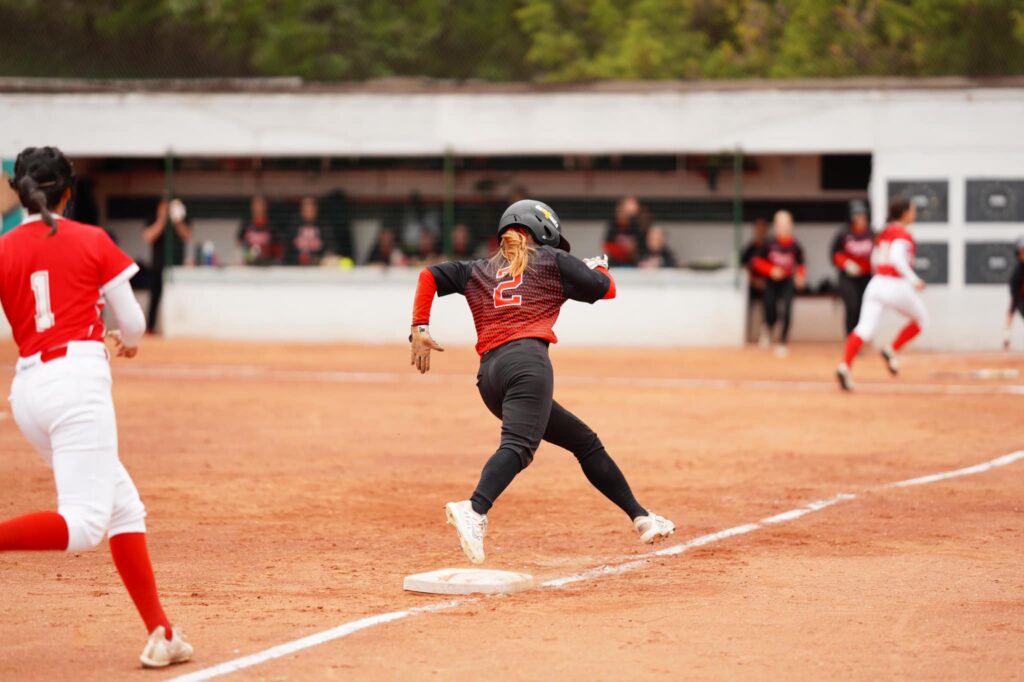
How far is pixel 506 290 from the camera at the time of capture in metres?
8.17

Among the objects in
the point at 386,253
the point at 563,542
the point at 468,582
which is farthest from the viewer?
the point at 386,253

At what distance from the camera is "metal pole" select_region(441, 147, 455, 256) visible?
2798 cm

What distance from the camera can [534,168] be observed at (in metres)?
29.3

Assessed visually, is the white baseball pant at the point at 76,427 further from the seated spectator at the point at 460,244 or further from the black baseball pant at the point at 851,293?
the seated spectator at the point at 460,244

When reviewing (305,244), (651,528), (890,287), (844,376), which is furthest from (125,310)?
(305,244)

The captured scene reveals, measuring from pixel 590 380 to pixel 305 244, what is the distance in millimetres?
9499

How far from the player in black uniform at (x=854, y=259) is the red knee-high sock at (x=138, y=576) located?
18860mm

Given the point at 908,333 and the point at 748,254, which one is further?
the point at 748,254

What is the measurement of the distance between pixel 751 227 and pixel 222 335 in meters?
9.78

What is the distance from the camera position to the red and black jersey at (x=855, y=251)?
2389 centimetres

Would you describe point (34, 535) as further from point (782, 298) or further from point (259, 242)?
point (259, 242)

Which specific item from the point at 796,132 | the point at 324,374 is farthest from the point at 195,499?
the point at 796,132

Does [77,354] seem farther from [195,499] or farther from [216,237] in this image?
[216,237]

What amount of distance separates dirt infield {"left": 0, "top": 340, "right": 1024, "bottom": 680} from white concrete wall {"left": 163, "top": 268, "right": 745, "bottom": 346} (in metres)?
8.06
